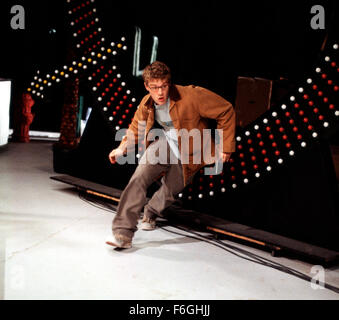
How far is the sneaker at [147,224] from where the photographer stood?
4.84 meters

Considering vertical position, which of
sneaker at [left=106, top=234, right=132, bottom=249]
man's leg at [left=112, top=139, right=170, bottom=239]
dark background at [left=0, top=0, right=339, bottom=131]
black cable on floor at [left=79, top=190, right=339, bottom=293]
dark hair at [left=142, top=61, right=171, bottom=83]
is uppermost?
dark background at [left=0, top=0, right=339, bottom=131]

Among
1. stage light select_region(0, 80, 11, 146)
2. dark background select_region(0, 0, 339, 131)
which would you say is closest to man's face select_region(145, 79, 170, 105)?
dark background select_region(0, 0, 339, 131)

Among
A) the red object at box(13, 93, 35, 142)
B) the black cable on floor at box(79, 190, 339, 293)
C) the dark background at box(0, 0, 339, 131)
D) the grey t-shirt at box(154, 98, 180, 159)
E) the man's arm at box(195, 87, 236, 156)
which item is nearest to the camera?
the black cable on floor at box(79, 190, 339, 293)

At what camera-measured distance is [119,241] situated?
161 inches

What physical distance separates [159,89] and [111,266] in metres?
1.55

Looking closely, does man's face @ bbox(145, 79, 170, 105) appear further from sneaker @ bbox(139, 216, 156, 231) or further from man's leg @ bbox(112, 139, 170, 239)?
sneaker @ bbox(139, 216, 156, 231)

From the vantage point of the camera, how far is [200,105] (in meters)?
4.36

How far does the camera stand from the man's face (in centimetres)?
414

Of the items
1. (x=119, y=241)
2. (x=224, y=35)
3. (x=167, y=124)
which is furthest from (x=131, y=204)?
(x=224, y=35)

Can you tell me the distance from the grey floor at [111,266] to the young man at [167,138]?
34 cm
